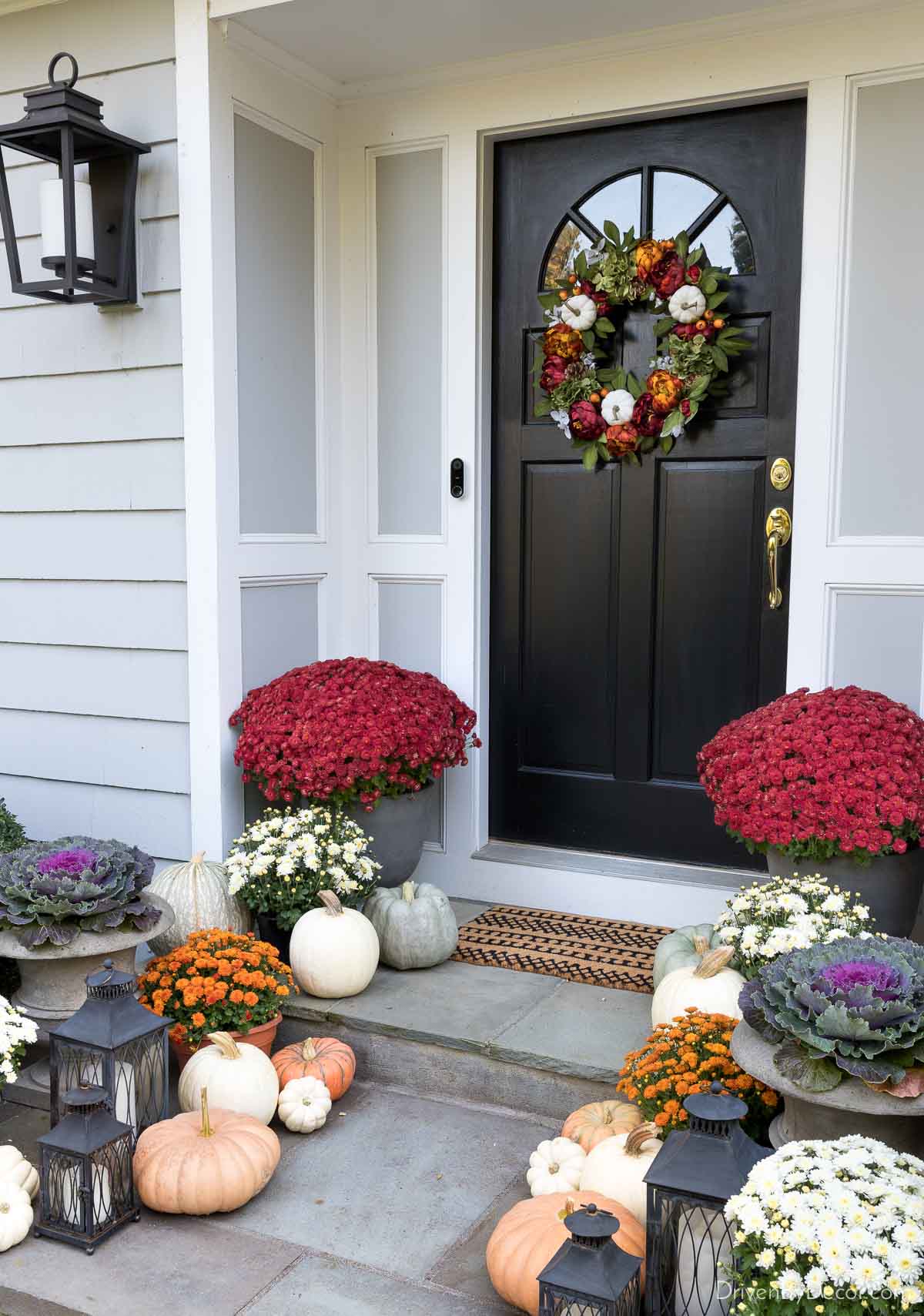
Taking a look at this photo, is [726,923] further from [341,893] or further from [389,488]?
[389,488]

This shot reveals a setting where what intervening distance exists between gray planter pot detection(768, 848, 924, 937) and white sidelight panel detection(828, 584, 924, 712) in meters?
0.47

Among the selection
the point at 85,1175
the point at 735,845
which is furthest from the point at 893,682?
the point at 85,1175

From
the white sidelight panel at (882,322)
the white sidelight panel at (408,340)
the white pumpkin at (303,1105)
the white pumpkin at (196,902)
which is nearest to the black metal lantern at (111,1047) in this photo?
the white pumpkin at (303,1105)

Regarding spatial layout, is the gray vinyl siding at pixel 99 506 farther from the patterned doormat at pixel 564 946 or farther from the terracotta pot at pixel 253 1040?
the patterned doormat at pixel 564 946

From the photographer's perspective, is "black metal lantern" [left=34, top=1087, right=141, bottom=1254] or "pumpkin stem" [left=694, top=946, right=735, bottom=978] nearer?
"black metal lantern" [left=34, top=1087, right=141, bottom=1254]

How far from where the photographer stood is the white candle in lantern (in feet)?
10.5

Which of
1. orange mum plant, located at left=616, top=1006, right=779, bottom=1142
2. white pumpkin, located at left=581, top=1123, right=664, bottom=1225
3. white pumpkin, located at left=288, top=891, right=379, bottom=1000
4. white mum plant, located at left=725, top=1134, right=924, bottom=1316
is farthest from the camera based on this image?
white pumpkin, located at left=288, top=891, right=379, bottom=1000

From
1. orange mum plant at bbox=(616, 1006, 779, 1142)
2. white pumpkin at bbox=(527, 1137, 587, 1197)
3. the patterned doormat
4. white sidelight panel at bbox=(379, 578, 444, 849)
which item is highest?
white sidelight panel at bbox=(379, 578, 444, 849)

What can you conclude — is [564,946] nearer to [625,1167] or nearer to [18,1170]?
[625,1167]

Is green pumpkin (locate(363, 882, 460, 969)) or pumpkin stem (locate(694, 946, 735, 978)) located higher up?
pumpkin stem (locate(694, 946, 735, 978))

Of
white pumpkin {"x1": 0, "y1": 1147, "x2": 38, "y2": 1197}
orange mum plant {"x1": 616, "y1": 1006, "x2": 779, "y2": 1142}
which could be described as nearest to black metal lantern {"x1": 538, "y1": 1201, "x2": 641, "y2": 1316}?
orange mum plant {"x1": 616, "y1": 1006, "x2": 779, "y2": 1142}

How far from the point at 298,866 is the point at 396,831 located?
14.5 inches

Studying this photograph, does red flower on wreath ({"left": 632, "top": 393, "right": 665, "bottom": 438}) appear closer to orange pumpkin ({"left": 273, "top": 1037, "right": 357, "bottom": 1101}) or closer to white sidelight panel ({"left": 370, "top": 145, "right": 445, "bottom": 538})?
white sidelight panel ({"left": 370, "top": 145, "right": 445, "bottom": 538})

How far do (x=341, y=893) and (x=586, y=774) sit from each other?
0.92 metres
